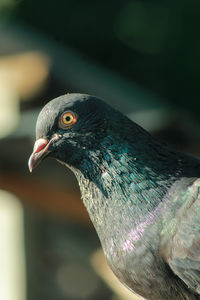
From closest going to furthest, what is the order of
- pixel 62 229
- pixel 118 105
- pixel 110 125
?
pixel 110 125 < pixel 118 105 < pixel 62 229

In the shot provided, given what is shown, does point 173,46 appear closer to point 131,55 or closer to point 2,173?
point 131,55

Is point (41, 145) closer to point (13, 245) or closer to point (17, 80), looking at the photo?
point (17, 80)

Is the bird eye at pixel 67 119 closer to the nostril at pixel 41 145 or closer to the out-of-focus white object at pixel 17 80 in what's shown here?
the nostril at pixel 41 145

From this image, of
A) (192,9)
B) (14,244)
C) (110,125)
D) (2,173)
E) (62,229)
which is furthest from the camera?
(192,9)

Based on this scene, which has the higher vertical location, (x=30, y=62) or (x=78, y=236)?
(x=30, y=62)

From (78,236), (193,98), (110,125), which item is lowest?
(78,236)

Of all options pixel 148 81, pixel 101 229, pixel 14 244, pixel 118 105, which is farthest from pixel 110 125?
pixel 148 81

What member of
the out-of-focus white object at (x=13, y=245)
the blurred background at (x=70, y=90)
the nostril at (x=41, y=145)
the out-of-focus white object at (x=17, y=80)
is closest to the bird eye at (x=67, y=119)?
the nostril at (x=41, y=145)

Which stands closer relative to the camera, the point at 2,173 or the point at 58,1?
the point at 2,173
